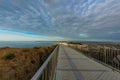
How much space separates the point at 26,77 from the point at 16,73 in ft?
3.39

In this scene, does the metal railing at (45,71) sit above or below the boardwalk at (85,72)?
above

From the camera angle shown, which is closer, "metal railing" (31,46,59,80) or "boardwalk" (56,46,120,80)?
"metal railing" (31,46,59,80)

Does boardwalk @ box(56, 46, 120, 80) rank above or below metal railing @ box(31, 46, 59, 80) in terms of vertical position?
below

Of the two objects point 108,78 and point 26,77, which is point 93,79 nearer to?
point 108,78

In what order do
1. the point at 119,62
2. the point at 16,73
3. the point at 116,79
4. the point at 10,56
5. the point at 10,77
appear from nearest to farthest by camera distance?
the point at 116,79, the point at 119,62, the point at 10,77, the point at 16,73, the point at 10,56

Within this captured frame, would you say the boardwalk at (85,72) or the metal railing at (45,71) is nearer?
the metal railing at (45,71)

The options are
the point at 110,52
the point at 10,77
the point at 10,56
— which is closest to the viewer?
the point at 110,52

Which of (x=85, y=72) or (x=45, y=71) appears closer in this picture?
(x=45, y=71)

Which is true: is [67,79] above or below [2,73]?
above

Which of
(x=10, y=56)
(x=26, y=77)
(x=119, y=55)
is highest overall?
(x=119, y=55)

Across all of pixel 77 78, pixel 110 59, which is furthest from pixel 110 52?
pixel 77 78

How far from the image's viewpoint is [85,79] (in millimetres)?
5801

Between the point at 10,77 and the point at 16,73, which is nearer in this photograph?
the point at 10,77

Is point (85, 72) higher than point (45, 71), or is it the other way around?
point (45, 71)
